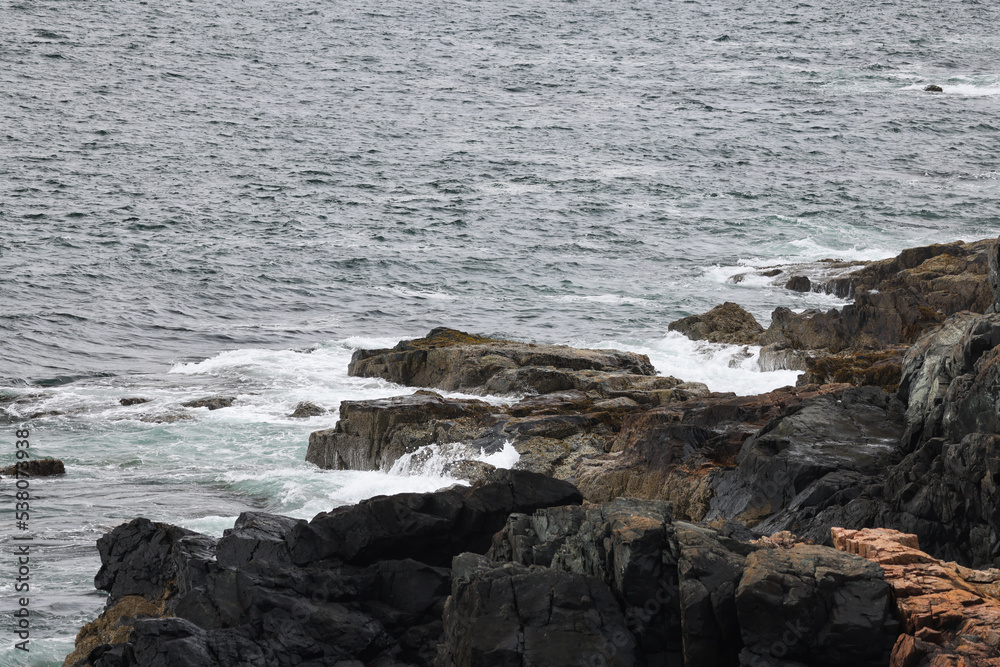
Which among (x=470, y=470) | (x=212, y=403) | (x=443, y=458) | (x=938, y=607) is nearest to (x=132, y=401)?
(x=212, y=403)

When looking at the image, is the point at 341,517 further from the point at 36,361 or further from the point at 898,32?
the point at 898,32

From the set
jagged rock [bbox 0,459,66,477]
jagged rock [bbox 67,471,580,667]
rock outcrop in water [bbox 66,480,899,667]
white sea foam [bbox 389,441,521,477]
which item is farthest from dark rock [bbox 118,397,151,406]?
rock outcrop in water [bbox 66,480,899,667]

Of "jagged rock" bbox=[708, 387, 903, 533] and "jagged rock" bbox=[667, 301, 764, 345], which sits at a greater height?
"jagged rock" bbox=[708, 387, 903, 533]

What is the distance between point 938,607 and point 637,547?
268 cm

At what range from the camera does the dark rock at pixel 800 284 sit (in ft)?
125

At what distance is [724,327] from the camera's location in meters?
31.0

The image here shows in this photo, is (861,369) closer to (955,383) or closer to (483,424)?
(955,383)

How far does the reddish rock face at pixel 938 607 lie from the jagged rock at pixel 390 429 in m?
10.8

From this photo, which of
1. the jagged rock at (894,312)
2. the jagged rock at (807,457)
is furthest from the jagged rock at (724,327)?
the jagged rock at (807,457)

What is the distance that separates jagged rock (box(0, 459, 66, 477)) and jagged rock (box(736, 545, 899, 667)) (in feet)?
53.1

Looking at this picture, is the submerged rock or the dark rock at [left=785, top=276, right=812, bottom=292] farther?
the dark rock at [left=785, top=276, right=812, bottom=292]

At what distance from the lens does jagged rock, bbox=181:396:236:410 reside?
84.7ft

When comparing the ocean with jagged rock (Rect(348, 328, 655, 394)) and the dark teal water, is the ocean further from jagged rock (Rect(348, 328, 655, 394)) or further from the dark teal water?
jagged rock (Rect(348, 328, 655, 394))

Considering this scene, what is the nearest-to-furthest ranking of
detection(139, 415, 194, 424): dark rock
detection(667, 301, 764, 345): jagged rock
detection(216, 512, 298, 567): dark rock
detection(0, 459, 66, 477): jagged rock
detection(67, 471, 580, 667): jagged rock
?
1. detection(67, 471, 580, 667): jagged rock
2. detection(216, 512, 298, 567): dark rock
3. detection(0, 459, 66, 477): jagged rock
4. detection(139, 415, 194, 424): dark rock
5. detection(667, 301, 764, 345): jagged rock
